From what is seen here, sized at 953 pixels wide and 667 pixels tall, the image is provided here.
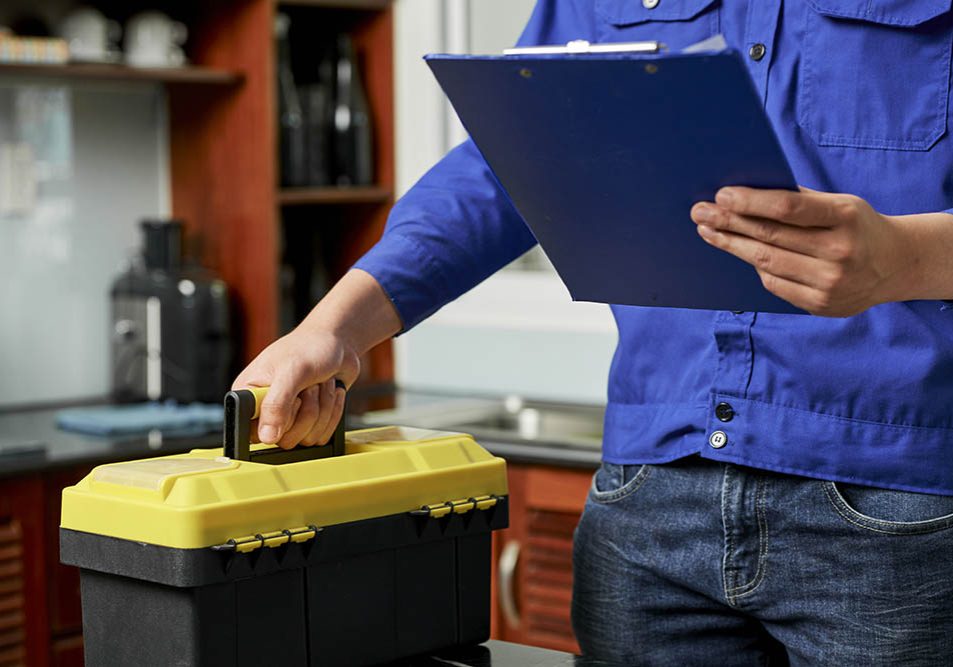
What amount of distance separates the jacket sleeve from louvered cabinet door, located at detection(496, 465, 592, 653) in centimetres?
112

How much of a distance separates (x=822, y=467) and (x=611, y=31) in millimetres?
507

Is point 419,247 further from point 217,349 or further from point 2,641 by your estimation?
point 217,349

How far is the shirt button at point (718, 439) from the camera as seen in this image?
1.29m

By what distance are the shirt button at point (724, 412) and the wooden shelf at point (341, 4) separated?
6.90 feet

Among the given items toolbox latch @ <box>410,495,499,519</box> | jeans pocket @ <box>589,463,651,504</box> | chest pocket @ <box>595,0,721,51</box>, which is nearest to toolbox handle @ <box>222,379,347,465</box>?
toolbox latch @ <box>410,495,499,519</box>

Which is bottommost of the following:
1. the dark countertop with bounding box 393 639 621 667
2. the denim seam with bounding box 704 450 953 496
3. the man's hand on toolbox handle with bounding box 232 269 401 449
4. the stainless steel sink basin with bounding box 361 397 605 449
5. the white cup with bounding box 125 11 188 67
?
the stainless steel sink basin with bounding box 361 397 605 449

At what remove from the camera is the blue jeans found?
3.99ft

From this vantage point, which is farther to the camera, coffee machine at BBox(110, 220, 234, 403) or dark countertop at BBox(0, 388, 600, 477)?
coffee machine at BBox(110, 220, 234, 403)

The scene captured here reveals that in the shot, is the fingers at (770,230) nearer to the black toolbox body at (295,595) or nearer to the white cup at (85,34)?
the black toolbox body at (295,595)

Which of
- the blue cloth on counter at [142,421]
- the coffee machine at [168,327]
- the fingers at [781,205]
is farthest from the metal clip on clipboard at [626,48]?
the coffee machine at [168,327]

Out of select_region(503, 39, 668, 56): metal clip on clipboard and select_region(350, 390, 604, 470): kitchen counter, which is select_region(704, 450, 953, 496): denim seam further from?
select_region(350, 390, 604, 470): kitchen counter

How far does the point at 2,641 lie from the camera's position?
→ 2.49 meters

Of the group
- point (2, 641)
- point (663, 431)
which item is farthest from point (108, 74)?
point (663, 431)

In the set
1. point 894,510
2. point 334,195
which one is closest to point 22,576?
point 334,195
